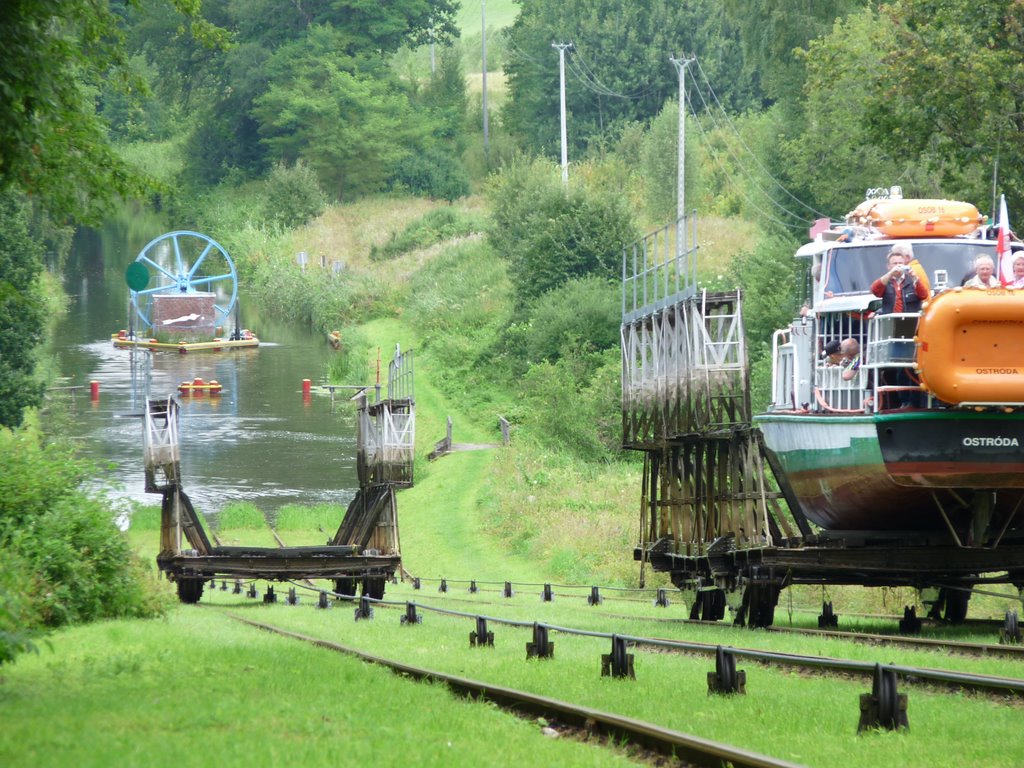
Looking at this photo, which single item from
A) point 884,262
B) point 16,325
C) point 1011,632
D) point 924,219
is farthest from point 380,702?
point 16,325

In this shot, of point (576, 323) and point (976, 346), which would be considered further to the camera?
point (576, 323)

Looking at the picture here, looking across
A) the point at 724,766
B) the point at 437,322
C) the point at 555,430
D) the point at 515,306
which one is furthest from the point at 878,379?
the point at 437,322

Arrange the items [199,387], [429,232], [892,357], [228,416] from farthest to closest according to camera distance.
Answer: [429,232] → [199,387] → [228,416] → [892,357]

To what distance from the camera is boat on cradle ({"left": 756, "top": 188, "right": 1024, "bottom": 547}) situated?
1761cm

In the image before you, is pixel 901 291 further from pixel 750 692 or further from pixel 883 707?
pixel 883 707

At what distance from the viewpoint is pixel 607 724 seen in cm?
1137

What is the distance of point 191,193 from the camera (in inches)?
4449

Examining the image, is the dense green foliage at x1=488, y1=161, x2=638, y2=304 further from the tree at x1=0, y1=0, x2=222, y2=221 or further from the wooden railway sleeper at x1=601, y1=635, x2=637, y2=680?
the wooden railway sleeper at x1=601, y1=635, x2=637, y2=680

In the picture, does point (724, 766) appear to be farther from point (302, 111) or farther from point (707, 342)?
point (302, 111)

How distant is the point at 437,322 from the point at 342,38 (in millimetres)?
41508

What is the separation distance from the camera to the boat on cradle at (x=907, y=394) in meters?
17.6

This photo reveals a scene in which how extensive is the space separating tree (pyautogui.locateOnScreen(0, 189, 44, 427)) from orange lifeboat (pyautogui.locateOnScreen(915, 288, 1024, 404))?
33.6m

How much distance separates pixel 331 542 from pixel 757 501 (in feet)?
47.4

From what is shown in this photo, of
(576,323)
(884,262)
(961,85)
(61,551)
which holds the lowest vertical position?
(61,551)
